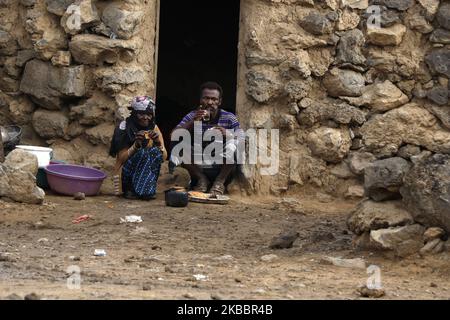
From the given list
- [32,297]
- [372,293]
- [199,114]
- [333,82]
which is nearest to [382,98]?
[333,82]

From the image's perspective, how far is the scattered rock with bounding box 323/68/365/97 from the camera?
9430 mm

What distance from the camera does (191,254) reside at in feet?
22.4

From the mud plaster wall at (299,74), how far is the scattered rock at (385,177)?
2688 mm

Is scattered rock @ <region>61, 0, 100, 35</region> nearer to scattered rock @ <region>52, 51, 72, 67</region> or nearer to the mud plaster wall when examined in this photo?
the mud plaster wall

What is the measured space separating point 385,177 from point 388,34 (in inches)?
123

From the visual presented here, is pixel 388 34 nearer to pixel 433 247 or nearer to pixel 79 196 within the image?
pixel 79 196

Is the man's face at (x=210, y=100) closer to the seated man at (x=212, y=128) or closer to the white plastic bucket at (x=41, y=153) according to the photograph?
the seated man at (x=212, y=128)

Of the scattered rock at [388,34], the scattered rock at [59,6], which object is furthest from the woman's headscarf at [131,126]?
the scattered rock at [388,34]

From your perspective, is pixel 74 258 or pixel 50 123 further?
pixel 50 123

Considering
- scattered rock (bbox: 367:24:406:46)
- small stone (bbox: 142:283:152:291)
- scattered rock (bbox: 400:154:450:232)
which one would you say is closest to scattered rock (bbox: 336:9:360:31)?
scattered rock (bbox: 367:24:406:46)

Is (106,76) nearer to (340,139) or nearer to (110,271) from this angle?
(340,139)

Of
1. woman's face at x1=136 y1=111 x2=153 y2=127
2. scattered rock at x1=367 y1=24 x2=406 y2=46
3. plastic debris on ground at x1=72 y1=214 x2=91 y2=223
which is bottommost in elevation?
plastic debris on ground at x1=72 y1=214 x2=91 y2=223

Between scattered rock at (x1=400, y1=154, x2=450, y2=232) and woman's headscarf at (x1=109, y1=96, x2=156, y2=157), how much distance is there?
3366 millimetres

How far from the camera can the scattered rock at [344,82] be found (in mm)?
9430
